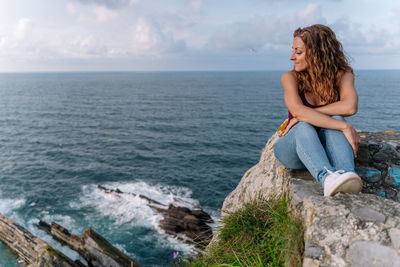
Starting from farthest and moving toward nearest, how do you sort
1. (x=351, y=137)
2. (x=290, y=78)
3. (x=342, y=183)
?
(x=290, y=78) < (x=351, y=137) < (x=342, y=183)

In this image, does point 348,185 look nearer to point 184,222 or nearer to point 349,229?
point 349,229

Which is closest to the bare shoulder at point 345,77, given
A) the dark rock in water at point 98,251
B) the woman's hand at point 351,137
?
the woman's hand at point 351,137

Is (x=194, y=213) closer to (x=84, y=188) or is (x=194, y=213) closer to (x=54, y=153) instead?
(x=84, y=188)

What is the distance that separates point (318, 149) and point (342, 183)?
68cm

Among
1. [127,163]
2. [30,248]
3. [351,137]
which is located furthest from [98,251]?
[127,163]

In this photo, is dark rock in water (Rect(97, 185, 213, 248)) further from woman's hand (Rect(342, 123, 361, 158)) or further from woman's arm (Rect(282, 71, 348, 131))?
woman's hand (Rect(342, 123, 361, 158))

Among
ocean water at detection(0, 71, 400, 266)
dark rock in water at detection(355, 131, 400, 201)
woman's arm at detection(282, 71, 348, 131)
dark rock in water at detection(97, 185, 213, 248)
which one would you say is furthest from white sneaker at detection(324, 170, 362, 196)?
dark rock in water at detection(97, 185, 213, 248)

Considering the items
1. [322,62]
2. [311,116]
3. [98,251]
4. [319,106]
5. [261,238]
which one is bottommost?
[98,251]

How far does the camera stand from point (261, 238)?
3922mm

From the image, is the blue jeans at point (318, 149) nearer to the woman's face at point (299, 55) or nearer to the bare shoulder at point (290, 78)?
the bare shoulder at point (290, 78)

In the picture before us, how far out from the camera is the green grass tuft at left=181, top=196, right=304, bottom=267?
9.77 feet

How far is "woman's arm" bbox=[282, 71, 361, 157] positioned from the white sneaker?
79 centimetres

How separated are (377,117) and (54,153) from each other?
213ft

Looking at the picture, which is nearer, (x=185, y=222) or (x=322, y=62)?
(x=322, y=62)
